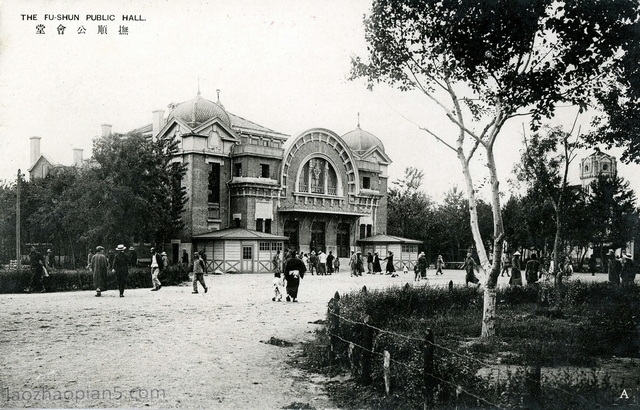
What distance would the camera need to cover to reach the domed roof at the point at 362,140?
1911 inches

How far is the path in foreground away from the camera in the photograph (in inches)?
283

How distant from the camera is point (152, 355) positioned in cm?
934

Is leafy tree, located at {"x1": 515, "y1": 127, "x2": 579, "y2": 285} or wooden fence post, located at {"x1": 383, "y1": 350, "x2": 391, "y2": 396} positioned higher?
leafy tree, located at {"x1": 515, "y1": 127, "x2": 579, "y2": 285}

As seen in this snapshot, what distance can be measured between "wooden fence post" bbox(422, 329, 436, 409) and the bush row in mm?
17269

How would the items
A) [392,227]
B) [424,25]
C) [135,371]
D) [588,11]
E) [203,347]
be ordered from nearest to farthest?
[135,371] < [588,11] < [203,347] < [424,25] < [392,227]

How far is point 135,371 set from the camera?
8227 mm

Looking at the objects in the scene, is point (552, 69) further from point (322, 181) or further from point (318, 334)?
point (322, 181)

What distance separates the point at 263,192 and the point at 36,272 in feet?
65.9

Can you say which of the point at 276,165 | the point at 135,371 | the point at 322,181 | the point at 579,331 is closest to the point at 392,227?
the point at 322,181

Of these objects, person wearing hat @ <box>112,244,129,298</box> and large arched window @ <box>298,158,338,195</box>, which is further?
large arched window @ <box>298,158,338,195</box>

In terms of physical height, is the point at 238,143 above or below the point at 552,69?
above

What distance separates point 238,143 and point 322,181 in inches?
288

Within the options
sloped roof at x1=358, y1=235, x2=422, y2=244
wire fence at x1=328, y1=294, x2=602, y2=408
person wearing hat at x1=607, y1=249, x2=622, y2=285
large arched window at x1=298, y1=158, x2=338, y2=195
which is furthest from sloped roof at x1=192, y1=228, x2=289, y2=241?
wire fence at x1=328, y1=294, x2=602, y2=408

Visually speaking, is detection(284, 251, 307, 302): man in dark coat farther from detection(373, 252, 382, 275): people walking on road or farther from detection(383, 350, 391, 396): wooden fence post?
detection(373, 252, 382, 275): people walking on road
